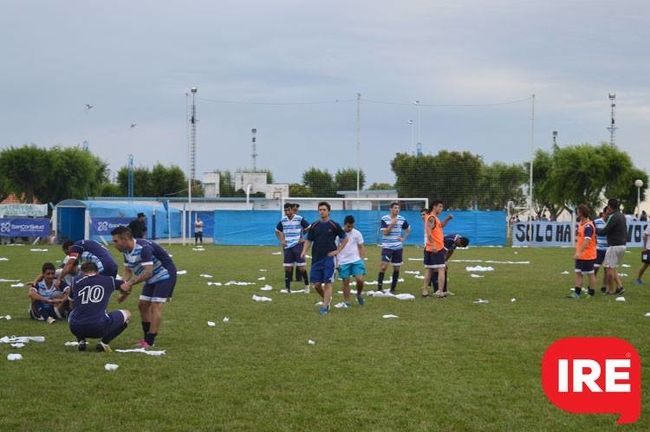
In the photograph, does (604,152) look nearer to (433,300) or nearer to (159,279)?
(433,300)

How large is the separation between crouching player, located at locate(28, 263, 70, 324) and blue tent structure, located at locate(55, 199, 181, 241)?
30.4m

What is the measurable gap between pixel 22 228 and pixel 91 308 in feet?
124

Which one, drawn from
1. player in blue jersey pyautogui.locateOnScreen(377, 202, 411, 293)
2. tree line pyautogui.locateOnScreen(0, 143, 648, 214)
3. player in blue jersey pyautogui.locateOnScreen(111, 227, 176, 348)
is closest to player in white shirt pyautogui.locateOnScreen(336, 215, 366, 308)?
player in blue jersey pyautogui.locateOnScreen(377, 202, 411, 293)

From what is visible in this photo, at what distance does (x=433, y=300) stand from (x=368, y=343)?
19.4 feet

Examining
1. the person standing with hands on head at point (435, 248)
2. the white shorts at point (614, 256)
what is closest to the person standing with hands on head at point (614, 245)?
the white shorts at point (614, 256)

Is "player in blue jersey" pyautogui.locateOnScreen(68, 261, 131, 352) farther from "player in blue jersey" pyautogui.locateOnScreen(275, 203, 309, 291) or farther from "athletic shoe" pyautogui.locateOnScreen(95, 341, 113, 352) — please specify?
"player in blue jersey" pyautogui.locateOnScreen(275, 203, 309, 291)

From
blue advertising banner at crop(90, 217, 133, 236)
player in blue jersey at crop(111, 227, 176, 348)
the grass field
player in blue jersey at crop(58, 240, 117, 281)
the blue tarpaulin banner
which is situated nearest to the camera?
the grass field

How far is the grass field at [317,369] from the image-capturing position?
7574 mm

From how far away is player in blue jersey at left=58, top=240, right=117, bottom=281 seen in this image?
12016 mm

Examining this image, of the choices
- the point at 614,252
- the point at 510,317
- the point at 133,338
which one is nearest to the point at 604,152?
the point at 614,252

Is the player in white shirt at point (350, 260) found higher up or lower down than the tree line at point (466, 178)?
lower down

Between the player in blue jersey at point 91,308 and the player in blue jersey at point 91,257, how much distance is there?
2.80ft

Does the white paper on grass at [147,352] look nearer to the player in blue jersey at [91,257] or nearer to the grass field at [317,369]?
the grass field at [317,369]

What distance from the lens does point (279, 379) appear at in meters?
9.24
